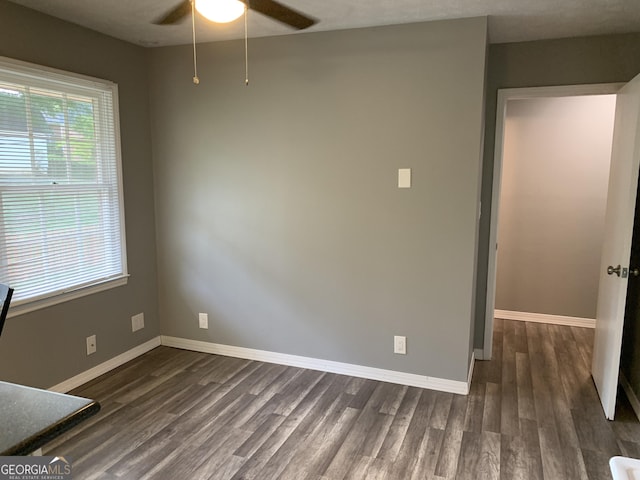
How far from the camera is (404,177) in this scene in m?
3.06

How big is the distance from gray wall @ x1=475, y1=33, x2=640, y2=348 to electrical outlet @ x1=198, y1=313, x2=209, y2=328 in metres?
2.21

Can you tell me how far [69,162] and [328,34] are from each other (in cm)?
192

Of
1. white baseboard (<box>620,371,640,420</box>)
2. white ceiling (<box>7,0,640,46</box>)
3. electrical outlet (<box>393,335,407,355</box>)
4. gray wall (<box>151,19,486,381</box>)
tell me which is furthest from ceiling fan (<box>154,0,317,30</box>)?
white baseboard (<box>620,371,640,420</box>)

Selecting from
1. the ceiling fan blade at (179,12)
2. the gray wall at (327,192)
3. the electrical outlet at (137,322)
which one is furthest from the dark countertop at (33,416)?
the electrical outlet at (137,322)

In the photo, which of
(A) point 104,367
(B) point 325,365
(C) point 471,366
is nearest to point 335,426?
(B) point 325,365

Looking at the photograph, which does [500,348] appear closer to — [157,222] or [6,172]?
[157,222]

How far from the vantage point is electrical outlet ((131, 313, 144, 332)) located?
144 inches

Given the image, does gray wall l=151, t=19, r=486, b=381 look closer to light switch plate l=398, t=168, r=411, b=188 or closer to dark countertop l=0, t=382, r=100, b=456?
light switch plate l=398, t=168, r=411, b=188

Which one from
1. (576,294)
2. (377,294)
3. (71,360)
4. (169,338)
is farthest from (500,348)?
(71,360)

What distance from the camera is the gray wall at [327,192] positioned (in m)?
2.96

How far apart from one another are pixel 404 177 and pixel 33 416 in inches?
98.0

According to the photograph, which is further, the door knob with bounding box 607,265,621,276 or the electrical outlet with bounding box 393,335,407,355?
the electrical outlet with bounding box 393,335,407,355

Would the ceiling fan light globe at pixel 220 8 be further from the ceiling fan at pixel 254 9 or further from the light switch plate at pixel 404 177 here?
Result: the light switch plate at pixel 404 177

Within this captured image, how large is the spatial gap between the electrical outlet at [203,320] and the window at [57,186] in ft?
2.26
